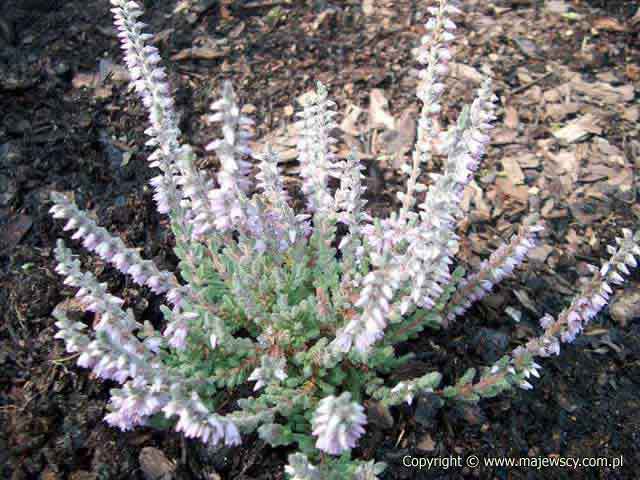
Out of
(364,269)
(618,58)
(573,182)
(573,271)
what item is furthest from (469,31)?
(364,269)

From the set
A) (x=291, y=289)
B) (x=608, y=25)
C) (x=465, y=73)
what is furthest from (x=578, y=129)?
(x=291, y=289)

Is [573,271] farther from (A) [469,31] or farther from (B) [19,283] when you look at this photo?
(B) [19,283]

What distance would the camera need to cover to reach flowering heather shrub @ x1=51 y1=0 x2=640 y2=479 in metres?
2.26

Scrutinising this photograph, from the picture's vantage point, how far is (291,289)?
3.24 meters

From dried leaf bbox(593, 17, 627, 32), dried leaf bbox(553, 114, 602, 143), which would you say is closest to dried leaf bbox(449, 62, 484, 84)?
dried leaf bbox(553, 114, 602, 143)

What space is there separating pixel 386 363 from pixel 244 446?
863 mm

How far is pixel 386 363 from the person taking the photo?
316 cm

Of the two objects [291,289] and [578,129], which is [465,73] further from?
[291,289]

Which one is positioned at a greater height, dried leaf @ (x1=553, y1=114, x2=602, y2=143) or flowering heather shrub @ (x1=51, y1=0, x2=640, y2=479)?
flowering heather shrub @ (x1=51, y1=0, x2=640, y2=479)

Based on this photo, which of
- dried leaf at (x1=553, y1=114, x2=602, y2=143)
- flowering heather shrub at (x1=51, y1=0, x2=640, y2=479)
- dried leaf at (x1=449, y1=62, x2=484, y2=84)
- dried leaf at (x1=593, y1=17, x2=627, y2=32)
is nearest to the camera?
flowering heather shrub at (x1=51, y1=0, x2=640, y2=479)

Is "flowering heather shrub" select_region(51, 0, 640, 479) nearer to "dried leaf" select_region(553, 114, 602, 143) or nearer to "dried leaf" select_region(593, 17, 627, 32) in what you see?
"dried leaf" select_region(553, 114, 602, 143)

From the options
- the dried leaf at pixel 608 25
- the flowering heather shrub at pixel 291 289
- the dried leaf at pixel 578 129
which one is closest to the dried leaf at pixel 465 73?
the dried leaf at pixel 578 129

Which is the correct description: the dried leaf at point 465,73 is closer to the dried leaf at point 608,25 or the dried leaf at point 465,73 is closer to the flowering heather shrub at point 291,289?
the dried leaf at point 608,25

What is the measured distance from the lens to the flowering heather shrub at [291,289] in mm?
2264
